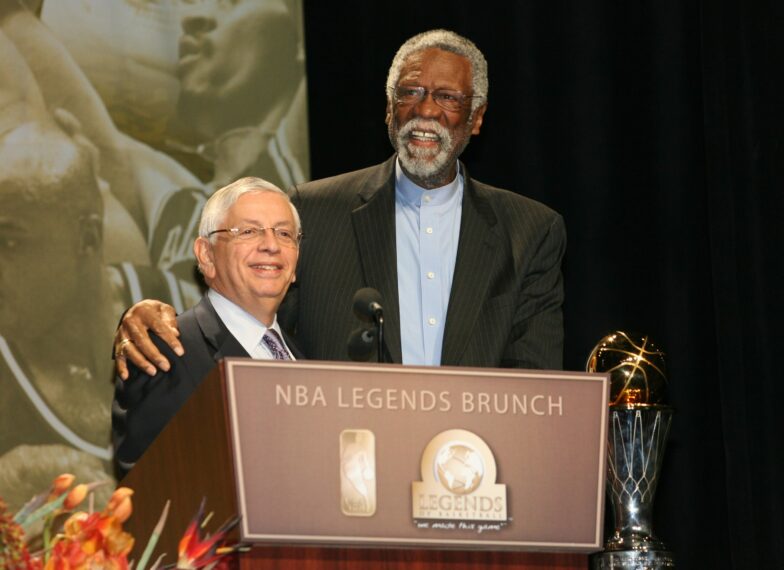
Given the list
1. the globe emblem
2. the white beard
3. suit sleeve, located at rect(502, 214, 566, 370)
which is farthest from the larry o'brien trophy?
the globe emblem

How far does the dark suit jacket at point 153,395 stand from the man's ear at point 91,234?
1785 mm

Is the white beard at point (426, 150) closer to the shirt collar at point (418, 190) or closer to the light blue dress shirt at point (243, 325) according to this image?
the shirt collar at point (418, 190)

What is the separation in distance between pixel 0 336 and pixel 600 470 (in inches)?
106

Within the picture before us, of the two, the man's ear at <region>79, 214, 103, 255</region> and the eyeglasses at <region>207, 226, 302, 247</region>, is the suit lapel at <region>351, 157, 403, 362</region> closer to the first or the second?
the eyeglasses at <region>207, 226, 302, 247</region>

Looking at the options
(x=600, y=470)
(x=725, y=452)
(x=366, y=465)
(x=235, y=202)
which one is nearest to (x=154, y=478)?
(x=366, y=465)

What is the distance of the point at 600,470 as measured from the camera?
2076 mm

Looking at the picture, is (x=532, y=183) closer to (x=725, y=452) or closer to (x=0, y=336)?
(x=725, y=452)

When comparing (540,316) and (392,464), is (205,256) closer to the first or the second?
(540,316)

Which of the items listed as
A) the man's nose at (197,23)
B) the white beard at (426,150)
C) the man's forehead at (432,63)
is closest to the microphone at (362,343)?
the white beard at (426,150)

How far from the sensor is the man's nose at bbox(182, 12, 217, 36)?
4754 millimetres

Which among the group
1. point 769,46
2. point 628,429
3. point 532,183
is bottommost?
point 628,429

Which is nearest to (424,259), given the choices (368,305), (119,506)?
(368,305)

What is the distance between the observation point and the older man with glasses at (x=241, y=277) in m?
2.79

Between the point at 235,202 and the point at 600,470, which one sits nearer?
Answer: the point at 600,470
